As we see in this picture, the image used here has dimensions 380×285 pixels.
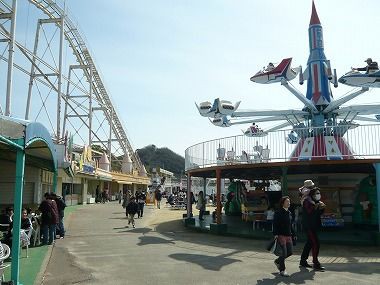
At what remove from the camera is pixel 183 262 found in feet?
31.9

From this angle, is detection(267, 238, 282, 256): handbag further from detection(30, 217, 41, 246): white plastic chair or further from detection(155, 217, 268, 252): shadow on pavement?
detection(30, 217, 41, 246): white plastic chair

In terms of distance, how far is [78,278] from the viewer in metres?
8.11

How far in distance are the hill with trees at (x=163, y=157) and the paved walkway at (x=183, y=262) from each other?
16181cm

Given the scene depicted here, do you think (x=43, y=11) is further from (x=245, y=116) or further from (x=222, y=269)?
(x=222, y=269)

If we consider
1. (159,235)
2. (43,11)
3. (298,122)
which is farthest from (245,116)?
(43,11)

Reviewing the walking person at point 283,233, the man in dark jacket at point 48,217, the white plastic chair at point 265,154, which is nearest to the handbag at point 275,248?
the walking person at point 283,233

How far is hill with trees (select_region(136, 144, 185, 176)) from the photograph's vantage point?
180 metres

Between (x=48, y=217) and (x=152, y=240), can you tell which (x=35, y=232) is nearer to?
(x=48, y=217)

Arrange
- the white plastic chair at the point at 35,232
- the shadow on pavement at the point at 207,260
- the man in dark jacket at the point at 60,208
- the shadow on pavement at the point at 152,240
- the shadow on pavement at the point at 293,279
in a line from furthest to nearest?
the man in dark jacket at the point at 60,208, the shadow on pavement at the point at 152,240, the white plastic chair at the point at 35,232, the shadow on pavement at the point at 207,260, the shadow on pavement at the point at 293,279

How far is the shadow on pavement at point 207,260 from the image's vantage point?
9.23 m

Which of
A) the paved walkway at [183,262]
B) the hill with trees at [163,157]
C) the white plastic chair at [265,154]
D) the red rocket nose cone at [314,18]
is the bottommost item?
the paved walkway at [183,262]

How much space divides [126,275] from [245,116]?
12.0 meters

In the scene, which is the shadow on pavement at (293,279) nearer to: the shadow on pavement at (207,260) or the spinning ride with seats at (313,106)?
the shadow on pavement at (207,260)

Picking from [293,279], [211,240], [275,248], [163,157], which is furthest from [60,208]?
[163,157]
